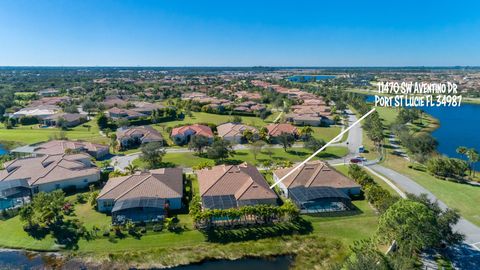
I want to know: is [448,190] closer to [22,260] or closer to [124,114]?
[22,260]

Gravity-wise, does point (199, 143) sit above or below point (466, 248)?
above

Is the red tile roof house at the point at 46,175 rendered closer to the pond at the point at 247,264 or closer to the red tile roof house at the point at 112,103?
the pond at the point at 247,264

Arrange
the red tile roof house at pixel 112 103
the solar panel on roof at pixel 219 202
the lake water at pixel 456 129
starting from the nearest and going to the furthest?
the solar panel on roof at pixel 219 202 → the lake water at pixel 456 129 → the red tile roof house at pixel 112 103

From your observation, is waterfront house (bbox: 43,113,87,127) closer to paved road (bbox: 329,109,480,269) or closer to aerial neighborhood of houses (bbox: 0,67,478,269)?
aerial neighborhood of houses (bbox: 0,67,478,269)

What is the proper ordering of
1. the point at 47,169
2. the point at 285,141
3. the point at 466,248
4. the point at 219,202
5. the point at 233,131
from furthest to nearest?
1. the point at 233,131
2. the point at 285,141
3. the point at 47,169
4. the point at 219,202
5. the point at 466,248

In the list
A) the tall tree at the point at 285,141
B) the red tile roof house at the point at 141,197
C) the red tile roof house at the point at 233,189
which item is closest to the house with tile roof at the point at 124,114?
the tall tree at the point at 285,141

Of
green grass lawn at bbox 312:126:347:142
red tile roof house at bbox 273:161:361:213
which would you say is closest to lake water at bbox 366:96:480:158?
green grass lawn at bbox 312:126:347:142

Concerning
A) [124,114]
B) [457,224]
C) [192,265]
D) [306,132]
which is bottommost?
[192,265]

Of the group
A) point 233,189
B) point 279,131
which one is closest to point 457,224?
point 233,189
